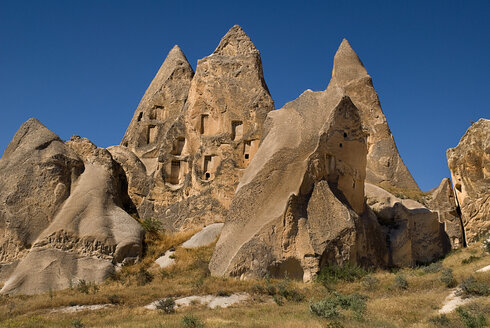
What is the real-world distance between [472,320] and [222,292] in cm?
600

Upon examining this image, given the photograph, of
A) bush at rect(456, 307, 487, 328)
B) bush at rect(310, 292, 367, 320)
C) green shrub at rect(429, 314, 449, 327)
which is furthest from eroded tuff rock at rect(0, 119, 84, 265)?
bush at rect(456, 307, 487, 328)

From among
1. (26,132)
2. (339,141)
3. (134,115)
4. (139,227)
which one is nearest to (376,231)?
(339,141)

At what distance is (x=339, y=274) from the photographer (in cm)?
1625

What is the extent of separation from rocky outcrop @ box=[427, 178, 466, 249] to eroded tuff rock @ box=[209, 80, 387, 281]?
5144 mm

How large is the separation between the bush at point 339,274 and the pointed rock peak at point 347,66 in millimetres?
23346

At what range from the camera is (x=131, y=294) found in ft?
47.3

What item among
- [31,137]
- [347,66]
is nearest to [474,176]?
[31,137]

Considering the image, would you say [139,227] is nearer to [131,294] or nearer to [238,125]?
[131,294]

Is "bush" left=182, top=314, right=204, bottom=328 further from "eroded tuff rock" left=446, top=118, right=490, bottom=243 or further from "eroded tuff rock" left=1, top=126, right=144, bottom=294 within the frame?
"eroded tuff rock" left=446, top=118, right=490, bottom=243

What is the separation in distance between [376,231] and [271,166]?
4296 millimetres

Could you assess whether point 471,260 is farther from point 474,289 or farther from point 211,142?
point 211,142

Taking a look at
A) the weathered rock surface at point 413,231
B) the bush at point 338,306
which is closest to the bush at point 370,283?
the bush at point 338,306

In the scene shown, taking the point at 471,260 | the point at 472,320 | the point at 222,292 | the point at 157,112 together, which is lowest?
the point at 472,320

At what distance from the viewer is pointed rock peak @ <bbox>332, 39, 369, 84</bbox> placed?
3856cm
